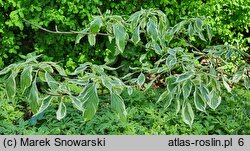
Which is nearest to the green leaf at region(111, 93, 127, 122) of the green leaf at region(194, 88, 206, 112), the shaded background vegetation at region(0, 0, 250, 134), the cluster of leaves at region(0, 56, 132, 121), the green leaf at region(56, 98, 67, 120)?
the cluster of leaves at region(0, 56, 132, 121)

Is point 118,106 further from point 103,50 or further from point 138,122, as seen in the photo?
point 103,50

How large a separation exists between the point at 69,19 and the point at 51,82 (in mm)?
2296

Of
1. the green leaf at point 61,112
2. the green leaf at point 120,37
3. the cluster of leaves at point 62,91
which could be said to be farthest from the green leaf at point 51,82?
the green leaf at point 120,37

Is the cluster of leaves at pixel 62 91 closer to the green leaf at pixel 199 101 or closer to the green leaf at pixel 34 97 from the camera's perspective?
the green leaf at pixel 34 97

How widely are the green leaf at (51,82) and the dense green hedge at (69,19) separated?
2.21m

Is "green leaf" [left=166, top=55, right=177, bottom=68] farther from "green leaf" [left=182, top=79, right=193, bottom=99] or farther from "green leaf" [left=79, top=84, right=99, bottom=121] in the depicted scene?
"green leaf" [left=79, top=84, right=99, bottom=121]

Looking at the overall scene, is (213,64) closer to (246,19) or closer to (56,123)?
(56,123)

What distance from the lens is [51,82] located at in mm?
2742

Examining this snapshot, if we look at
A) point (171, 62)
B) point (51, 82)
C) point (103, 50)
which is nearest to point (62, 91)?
point (51, 82)

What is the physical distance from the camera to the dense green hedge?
16.3 feet

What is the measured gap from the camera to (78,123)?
3705 mm

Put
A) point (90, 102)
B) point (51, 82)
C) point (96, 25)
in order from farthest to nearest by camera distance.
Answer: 1. point (96, 25)
2. point (51, 82)
3. point (90, 102)

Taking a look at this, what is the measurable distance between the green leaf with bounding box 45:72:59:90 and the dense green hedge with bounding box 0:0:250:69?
221 cm

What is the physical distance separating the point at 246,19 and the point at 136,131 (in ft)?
8.23
